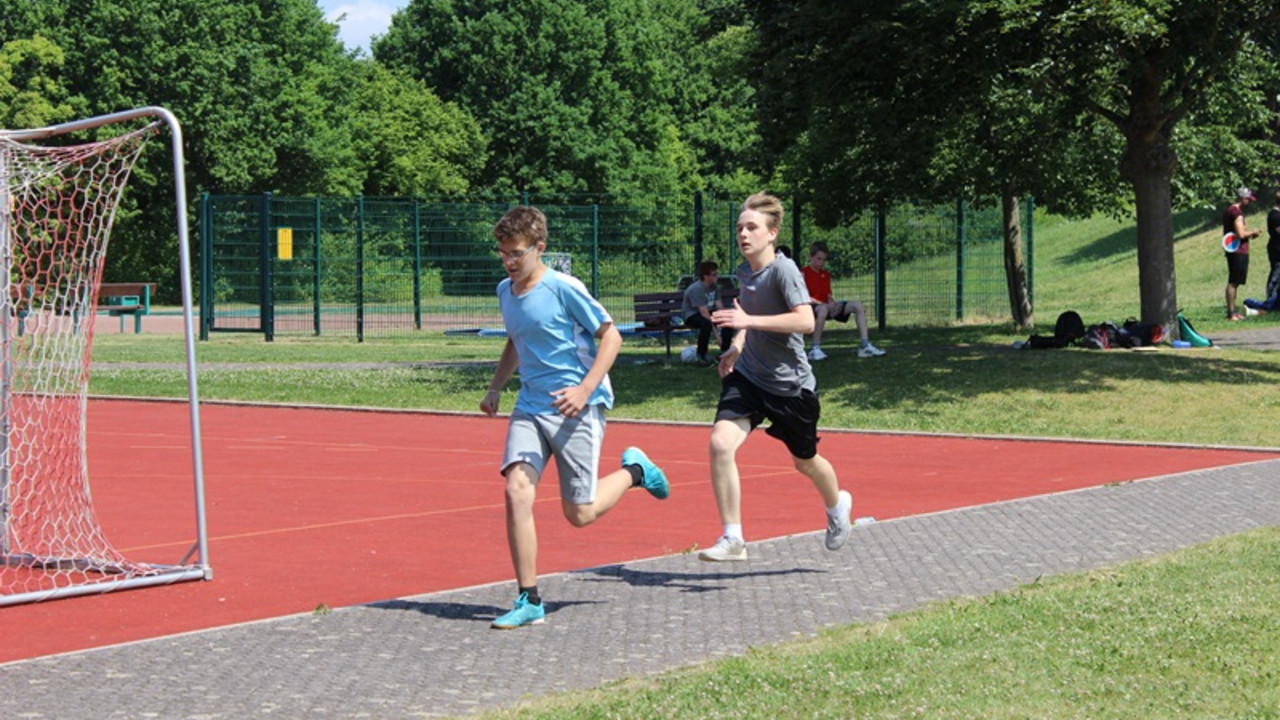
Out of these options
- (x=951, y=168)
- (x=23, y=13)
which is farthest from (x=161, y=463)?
(x=23, y=13)

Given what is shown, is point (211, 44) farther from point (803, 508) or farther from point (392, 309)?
point (803, 508)

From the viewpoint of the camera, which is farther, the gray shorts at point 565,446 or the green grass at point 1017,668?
the gray shorts at point 565,446

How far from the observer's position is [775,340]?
9.19 metres

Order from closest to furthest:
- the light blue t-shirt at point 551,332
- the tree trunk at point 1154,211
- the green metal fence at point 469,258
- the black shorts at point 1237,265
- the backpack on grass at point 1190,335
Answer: the light blue t-shirt at point 551,332 < the tree trunk at point 1154,211 < the backpack on grass at point 1190,335 < the black shorts at point 1237,265 < the green metal fence at point 469,258

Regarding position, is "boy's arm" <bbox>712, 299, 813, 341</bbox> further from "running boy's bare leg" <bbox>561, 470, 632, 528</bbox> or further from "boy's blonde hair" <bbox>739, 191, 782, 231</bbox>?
"running boy's bare leg" <bbox>561, 470, 632, 528</bbox>

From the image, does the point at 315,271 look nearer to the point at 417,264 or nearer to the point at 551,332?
the point at 417,264

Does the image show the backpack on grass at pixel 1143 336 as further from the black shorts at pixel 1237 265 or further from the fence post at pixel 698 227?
the fence post at pixel 698 227

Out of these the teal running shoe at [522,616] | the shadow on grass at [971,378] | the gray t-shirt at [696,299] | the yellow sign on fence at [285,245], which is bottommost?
the teal running shoe at [522,616]

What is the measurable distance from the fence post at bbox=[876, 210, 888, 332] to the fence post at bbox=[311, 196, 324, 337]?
34.2 ft

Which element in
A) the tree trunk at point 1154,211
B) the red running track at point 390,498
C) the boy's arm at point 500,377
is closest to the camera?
the boy's arm at point 500,377

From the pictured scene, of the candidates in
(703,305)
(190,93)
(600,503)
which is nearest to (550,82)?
(190,93)

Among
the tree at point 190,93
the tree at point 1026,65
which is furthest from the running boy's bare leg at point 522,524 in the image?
the tree at point 190,93

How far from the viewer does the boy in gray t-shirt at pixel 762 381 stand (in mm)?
8984

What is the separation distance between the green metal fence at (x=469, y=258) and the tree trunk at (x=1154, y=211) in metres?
10.9
